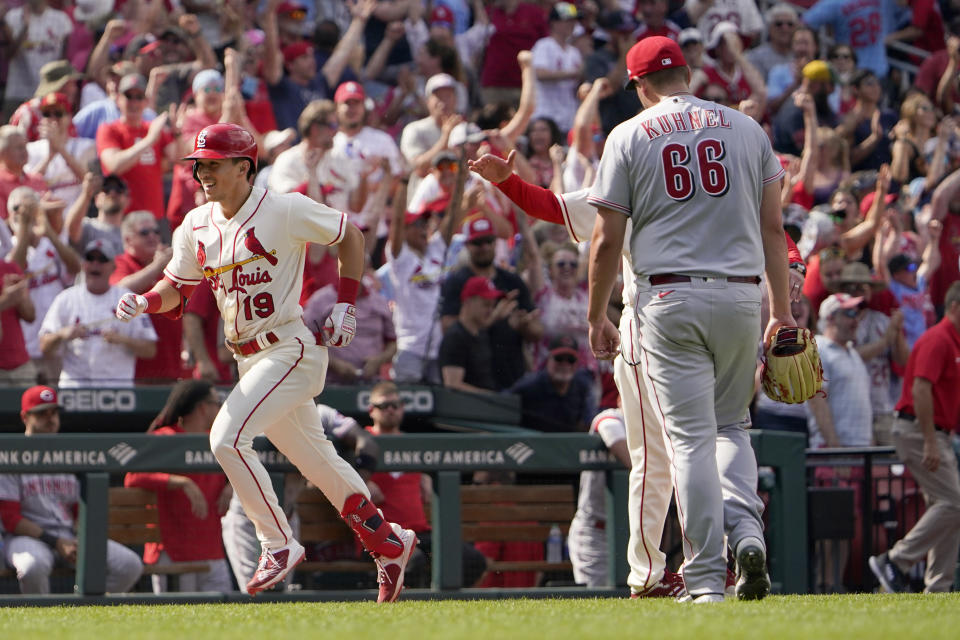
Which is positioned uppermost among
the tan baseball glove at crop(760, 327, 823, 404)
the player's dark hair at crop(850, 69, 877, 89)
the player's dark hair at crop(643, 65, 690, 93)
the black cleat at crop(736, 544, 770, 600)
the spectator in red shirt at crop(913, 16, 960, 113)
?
the spectator in red shirt at crop(913, 16, 960, 113)

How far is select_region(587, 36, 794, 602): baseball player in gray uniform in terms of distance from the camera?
17.8 ft

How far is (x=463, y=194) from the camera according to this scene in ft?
37.8

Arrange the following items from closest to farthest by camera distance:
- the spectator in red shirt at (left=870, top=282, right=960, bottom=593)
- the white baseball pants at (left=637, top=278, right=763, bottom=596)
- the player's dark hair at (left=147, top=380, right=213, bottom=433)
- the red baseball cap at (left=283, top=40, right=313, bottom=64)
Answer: the white baseball pants at (left=637, top=278, right=763, bottom=596), the player's dark hair at (left=147, top=380, right=213, bottom=433), the spectator in red shirt at (left=870, top=282, right=960, bottom=593), the red baseball cap at (left=283, top=40, right=313, bottom=64)

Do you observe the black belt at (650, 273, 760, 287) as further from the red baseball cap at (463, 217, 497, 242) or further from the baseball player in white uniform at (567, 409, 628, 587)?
the red baseball cap at (463, 217, 497, 242)

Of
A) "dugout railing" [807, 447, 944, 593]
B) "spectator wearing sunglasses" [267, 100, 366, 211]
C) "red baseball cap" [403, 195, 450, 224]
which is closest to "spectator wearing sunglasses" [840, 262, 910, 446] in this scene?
"dugout railing" [807, 447, 944, 593]

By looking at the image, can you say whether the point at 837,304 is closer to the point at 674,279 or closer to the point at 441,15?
the point at 674,279

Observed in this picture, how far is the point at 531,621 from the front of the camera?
4.91 meters

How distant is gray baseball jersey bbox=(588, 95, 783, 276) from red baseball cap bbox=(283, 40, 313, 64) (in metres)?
8.53

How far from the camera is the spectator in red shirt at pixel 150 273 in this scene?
A: 9.77m

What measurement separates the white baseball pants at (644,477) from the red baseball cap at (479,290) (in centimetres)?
390

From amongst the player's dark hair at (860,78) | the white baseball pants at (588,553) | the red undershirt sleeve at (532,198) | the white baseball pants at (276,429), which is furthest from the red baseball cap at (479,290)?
the player's dark hair at (860,78)

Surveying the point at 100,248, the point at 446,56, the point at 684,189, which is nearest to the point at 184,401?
the point at 100,248

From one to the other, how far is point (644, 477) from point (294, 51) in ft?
27.3

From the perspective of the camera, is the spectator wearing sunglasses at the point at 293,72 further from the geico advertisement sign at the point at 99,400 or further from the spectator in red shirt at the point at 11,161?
the geico advertisement sign at the point at 99,400
